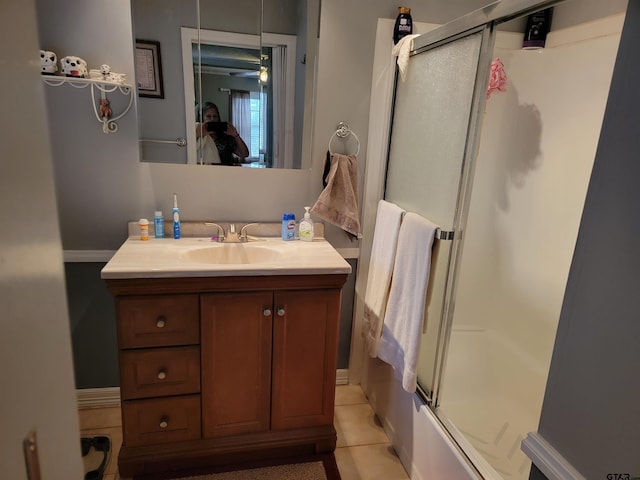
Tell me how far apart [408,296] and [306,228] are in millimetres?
603

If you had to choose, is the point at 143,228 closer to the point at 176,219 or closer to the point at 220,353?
the point at 176,219

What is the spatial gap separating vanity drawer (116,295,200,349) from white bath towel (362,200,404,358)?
2.60ft

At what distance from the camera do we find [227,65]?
182 centimetres

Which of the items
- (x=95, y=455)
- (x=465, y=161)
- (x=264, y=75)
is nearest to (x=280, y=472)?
(x=95, y=455)

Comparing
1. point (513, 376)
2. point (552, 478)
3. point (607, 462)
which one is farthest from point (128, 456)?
point (513, 376)

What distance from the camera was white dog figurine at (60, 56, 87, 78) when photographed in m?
1.58

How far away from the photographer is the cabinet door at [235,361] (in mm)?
1568

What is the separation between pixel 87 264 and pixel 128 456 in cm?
85

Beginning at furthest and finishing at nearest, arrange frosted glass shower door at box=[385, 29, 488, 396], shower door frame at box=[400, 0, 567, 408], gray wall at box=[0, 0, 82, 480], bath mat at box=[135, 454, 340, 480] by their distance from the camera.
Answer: bath mat at box=[135, 454, 340, 480] < frosted glass shower door at box=[385, 29, 488, 396] < shower door frame at box=[400, 0, 567, 408] < gray wall at box=[0, 0, 82, 480]

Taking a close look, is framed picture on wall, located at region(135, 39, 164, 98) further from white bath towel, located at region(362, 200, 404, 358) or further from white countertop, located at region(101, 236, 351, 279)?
white bath towel, located at region(362, 200, 404, 358)

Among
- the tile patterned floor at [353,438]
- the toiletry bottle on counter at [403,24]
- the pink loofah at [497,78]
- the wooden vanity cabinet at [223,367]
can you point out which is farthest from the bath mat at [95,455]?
the pink loofah at [497,78]

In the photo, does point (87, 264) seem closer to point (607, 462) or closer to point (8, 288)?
point (8, 288)

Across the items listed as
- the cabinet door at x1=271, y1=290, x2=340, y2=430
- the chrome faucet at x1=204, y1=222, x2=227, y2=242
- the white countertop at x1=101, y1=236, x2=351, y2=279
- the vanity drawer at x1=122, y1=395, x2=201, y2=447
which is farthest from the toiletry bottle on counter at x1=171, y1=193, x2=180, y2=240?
the vanity drawer at x1=122, y1=395, x2=201, y2=447

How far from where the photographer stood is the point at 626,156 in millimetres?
721
